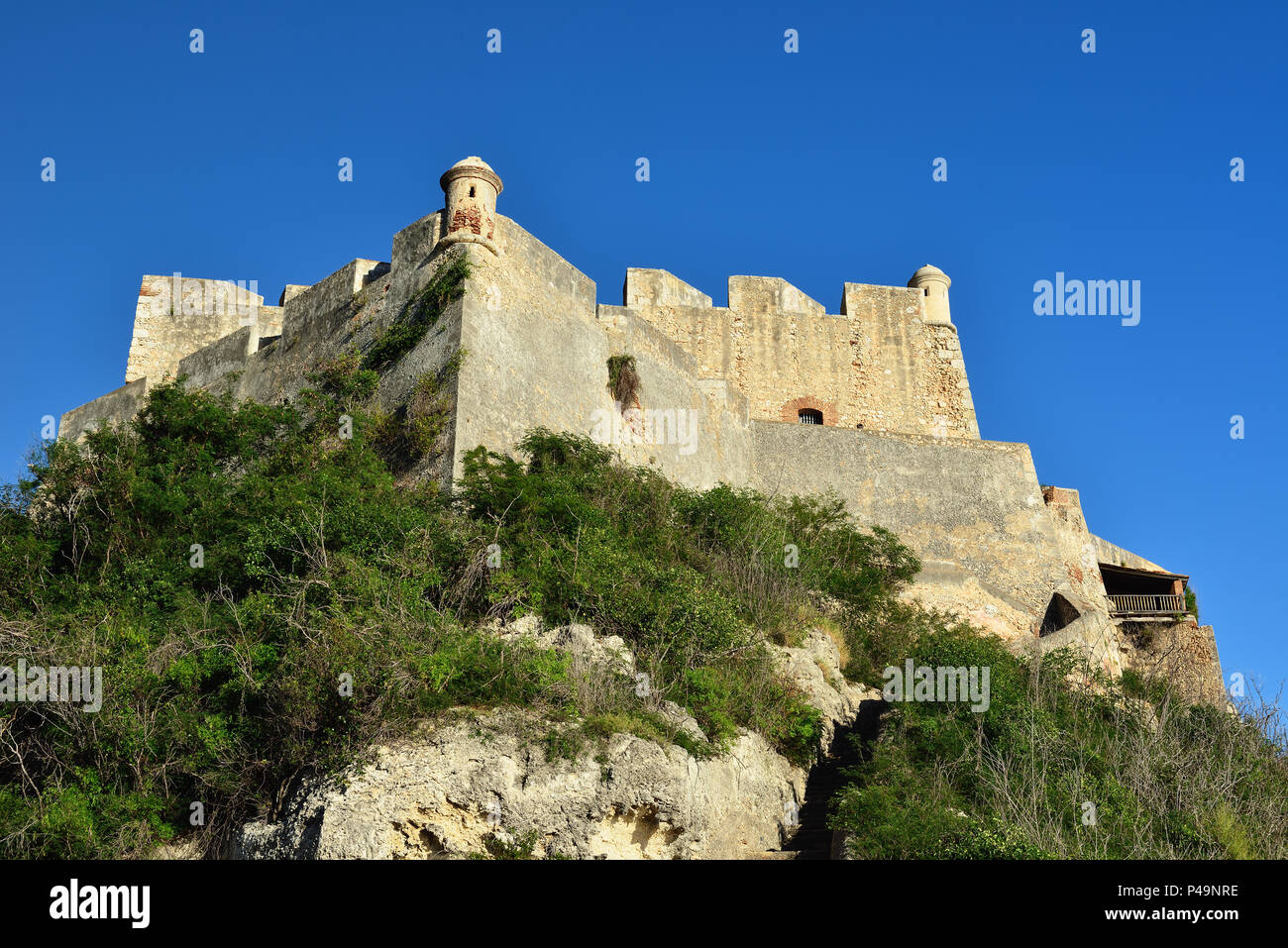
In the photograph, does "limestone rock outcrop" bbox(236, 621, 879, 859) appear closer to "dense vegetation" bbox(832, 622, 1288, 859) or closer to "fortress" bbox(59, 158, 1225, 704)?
"dense vegetation" bbox(832, 622, 1288, 859)

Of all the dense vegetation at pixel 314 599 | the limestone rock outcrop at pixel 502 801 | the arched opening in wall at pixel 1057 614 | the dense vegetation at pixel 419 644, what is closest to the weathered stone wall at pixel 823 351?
the arched opening in wall at pixel 1057 614

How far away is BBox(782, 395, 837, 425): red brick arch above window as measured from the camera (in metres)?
25.7

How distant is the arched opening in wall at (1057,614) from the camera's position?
20656 millimetres

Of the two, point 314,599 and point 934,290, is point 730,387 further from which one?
point 314,599

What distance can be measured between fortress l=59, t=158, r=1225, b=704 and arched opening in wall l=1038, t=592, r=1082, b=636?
41 millimetres

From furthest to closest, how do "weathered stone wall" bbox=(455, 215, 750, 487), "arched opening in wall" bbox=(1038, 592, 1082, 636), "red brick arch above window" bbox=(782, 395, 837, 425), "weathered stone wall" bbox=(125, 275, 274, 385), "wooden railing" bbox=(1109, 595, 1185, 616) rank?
"red brick arch above window" bbox=(782, 395, 837, 425) < "weathered stone wall" bbox=(125, 275, 274, 385) < "wooden railing" bbox=(1109, 595, 1185, 616) < "arched opening in wall" bbox=(1038, 592, 1082, 636) < "weathered stone wall" bbox=(455, 215, 750, 487)

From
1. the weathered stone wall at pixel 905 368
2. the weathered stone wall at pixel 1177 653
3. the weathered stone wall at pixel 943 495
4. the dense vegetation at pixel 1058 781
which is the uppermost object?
the weathered stone wall at pixel 905 368

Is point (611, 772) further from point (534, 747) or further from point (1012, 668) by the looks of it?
point (1012, 668)

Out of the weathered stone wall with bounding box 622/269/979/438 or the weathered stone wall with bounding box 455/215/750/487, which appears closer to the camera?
the weathered stone wall with bounding box 455/215/750/487

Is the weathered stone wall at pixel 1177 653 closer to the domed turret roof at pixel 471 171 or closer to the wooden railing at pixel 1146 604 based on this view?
the wooden railing at pixel 1146 604

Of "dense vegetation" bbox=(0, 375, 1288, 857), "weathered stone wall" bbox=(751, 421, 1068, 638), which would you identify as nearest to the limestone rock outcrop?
"dense vegetation" bbox=(0, 375, 1288, 857)

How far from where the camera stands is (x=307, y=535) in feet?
43.3

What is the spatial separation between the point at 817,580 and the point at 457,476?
18.6 ft

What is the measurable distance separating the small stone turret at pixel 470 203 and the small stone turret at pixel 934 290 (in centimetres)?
1271
